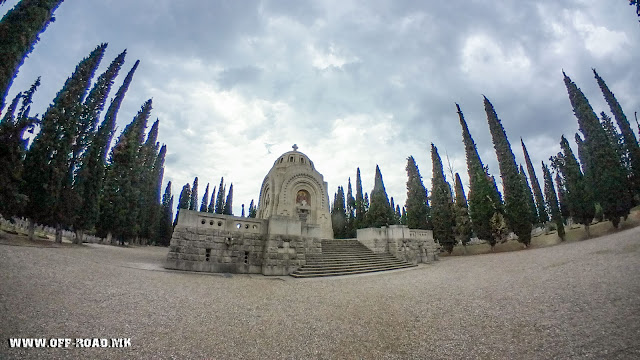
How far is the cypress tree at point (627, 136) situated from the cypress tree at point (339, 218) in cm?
3209

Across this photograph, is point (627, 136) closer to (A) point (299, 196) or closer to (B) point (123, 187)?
(A) point (299, 196)

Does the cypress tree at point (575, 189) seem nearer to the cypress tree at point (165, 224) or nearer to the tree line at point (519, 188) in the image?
the tree line at point (519, 188)

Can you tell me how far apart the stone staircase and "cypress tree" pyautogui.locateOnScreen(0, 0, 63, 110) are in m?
16.1

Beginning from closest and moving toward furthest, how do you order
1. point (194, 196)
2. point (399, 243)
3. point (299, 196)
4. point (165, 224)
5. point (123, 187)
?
point (399, 243) < point (123, 187) < point (299, 196) < point (165, 224) < point (194, 196)

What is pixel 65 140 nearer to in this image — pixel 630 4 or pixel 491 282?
pixel 491 282

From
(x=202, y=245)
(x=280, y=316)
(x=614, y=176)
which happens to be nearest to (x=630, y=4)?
(x=280, y=316)

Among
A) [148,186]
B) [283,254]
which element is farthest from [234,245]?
[148,186]

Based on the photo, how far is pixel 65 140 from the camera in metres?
17.2

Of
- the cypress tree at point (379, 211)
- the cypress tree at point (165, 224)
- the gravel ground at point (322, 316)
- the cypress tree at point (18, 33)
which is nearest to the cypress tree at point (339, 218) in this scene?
the cypress tree at point (379, 211)

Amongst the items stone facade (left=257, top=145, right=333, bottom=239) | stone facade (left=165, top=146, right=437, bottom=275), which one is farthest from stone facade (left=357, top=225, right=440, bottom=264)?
stone facade (left=257, top=145, right=333, bottom=239)

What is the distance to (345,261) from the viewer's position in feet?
48.3

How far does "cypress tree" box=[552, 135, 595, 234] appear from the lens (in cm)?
2192

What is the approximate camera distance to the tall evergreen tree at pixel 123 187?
80.8ft

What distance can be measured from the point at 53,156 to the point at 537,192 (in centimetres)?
5201
